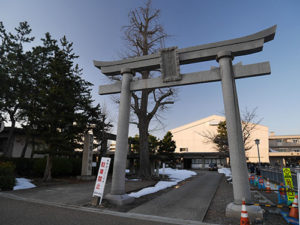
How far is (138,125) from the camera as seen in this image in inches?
658

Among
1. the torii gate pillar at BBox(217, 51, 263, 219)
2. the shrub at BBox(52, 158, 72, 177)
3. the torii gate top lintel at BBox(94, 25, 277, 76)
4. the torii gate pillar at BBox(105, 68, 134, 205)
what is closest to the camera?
the torii gate pillar at BBox(217, 51, 263, 219)

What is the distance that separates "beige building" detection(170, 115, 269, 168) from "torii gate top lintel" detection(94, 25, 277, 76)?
37042 mm

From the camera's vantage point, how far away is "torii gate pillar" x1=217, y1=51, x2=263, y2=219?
18.1 ft

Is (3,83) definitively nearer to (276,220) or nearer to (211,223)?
(211,223)

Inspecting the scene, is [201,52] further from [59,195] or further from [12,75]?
[12,75]

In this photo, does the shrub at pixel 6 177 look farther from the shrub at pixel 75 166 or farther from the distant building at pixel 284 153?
the distant building at pixel 284 153

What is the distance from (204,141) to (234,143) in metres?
41.9

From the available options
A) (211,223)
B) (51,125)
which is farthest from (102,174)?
(51,125)

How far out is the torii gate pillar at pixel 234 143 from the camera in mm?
5516

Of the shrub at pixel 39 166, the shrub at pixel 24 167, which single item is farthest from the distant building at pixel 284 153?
the shrub at pixel 24 167

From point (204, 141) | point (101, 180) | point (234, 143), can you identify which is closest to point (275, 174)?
point (234, 143)

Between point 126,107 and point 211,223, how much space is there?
17.3 feet

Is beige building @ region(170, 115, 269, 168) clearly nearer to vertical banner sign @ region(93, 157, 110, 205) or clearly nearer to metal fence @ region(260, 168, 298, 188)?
metal fence @ region(260, 168, 298, 188)

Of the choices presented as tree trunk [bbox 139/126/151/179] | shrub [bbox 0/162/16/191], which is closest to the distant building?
tree trunk [bbox 139/126/151/179]
